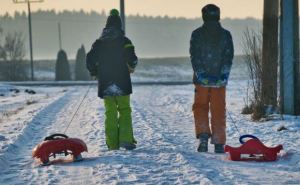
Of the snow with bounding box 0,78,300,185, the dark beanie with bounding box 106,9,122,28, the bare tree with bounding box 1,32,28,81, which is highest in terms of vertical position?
the dark beanie with bounding box 106,9,122,28

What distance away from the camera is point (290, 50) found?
1164 centimetres

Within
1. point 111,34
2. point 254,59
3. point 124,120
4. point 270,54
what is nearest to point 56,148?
point 124,120

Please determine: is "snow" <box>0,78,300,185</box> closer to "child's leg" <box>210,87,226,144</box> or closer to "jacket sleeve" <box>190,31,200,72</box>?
"child's leg" <box>210,87,226,144</box>

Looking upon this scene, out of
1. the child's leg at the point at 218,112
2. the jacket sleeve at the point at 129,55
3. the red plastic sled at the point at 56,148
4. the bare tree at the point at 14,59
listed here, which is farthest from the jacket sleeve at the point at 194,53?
the bare tree at the point at 14,59

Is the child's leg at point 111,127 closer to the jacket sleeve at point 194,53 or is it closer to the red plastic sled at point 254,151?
the jacket sleeve at point 194,53

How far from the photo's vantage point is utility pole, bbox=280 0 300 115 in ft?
38.1

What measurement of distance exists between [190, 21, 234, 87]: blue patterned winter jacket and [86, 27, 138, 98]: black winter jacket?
891mm

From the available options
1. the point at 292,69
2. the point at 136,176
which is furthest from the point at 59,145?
the point at 292,69

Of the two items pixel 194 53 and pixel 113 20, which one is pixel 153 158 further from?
pixel 113 20

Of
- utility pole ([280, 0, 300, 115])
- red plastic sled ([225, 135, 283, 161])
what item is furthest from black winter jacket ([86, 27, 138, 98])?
utility pole ([280, 0, 300, 115])

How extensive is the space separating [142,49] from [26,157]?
178602 mm

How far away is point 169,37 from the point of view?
190 metres

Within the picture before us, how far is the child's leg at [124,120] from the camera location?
8.67 m

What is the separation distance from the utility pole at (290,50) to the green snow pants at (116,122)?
4061 millimetres
